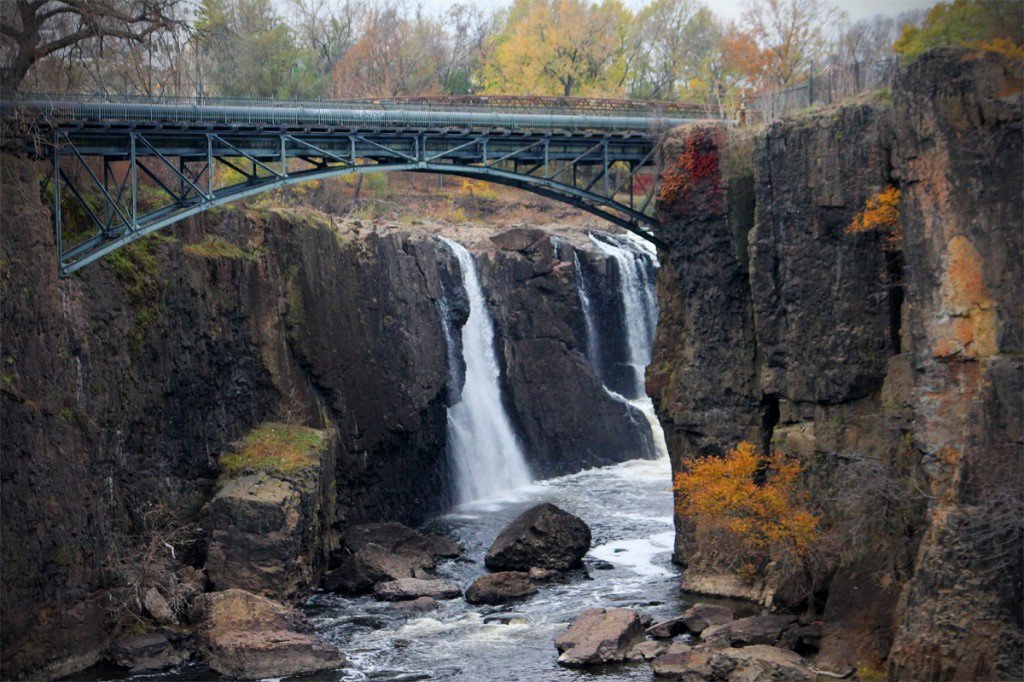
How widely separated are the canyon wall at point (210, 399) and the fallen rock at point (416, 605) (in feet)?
9.72

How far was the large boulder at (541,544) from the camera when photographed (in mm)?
39969

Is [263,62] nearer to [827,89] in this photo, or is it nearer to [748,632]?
[827,89]

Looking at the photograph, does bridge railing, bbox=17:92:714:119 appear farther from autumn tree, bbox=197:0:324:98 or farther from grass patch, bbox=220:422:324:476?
autumn tree, bbox=197:0:324:98

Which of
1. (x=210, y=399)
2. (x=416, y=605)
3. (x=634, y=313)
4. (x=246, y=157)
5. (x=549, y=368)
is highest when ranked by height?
(x=246, y=157)

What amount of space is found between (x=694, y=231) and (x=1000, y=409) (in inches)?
584

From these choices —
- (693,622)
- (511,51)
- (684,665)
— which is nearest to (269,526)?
(693,622)

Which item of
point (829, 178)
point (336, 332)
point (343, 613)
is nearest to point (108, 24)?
point (336, 332)

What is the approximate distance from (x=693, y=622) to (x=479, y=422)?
22571mm

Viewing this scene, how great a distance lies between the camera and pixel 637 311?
205ft

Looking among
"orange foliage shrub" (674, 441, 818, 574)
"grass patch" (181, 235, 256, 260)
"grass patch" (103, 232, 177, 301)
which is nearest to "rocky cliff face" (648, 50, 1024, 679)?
"orange foliage shrub" (674, 441, 818, 574)

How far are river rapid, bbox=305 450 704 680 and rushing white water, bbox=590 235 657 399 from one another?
13087mm

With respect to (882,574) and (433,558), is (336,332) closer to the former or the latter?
(433,558)

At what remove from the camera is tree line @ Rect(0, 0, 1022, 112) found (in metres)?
48.5

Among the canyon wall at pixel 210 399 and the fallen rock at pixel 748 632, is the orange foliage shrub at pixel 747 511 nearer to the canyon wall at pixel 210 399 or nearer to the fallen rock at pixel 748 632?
the fallen rock at pixel 748 632
